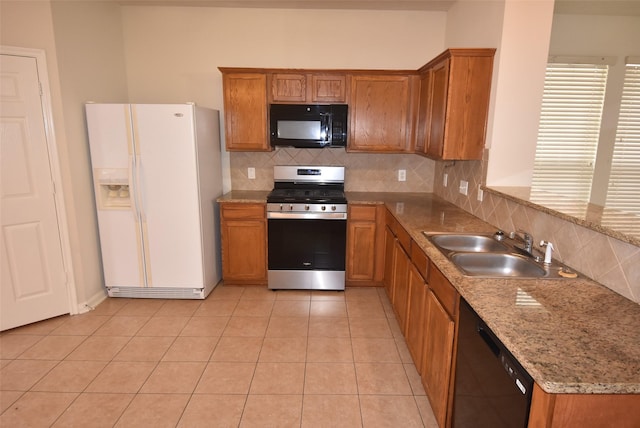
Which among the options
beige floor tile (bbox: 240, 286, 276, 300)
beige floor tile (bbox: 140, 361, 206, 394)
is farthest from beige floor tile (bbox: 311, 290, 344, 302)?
beige floor tile (bbox: 140, 361, 206, 394)

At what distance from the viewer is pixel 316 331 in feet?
9.77

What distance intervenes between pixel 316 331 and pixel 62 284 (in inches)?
86.5

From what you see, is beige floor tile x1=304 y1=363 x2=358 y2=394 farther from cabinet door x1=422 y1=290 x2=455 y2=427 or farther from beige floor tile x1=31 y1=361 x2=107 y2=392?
beige floor tile x1=31 y1=361 x2=107 y2=392

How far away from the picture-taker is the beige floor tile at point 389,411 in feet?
6.68

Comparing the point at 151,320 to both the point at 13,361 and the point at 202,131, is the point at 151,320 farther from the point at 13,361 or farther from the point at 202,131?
the point at 202,131

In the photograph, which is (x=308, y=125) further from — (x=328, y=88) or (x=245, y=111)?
(x=245, y=111)

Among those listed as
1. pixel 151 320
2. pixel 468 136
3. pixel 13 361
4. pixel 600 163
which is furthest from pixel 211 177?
pixel 600 163

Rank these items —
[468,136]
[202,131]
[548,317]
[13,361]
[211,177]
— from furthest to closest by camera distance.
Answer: [211,177], [202,131], [468,136], [13,361], [548,317]

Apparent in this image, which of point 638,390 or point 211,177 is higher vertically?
point 211,177

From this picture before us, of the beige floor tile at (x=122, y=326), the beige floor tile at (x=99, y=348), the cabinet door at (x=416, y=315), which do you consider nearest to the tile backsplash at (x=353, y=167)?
the beige floor tile at (x=122, y=326)

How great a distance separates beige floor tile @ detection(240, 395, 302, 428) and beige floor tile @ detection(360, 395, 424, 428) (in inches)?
15.2

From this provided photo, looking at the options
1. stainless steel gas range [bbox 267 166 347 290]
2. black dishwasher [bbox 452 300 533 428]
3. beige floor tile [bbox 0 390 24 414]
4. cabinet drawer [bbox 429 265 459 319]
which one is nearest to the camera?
black dishwasher [bbox 452 300 533 428]

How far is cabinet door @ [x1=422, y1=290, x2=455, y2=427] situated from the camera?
70.2 inches

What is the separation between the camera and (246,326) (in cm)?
306
